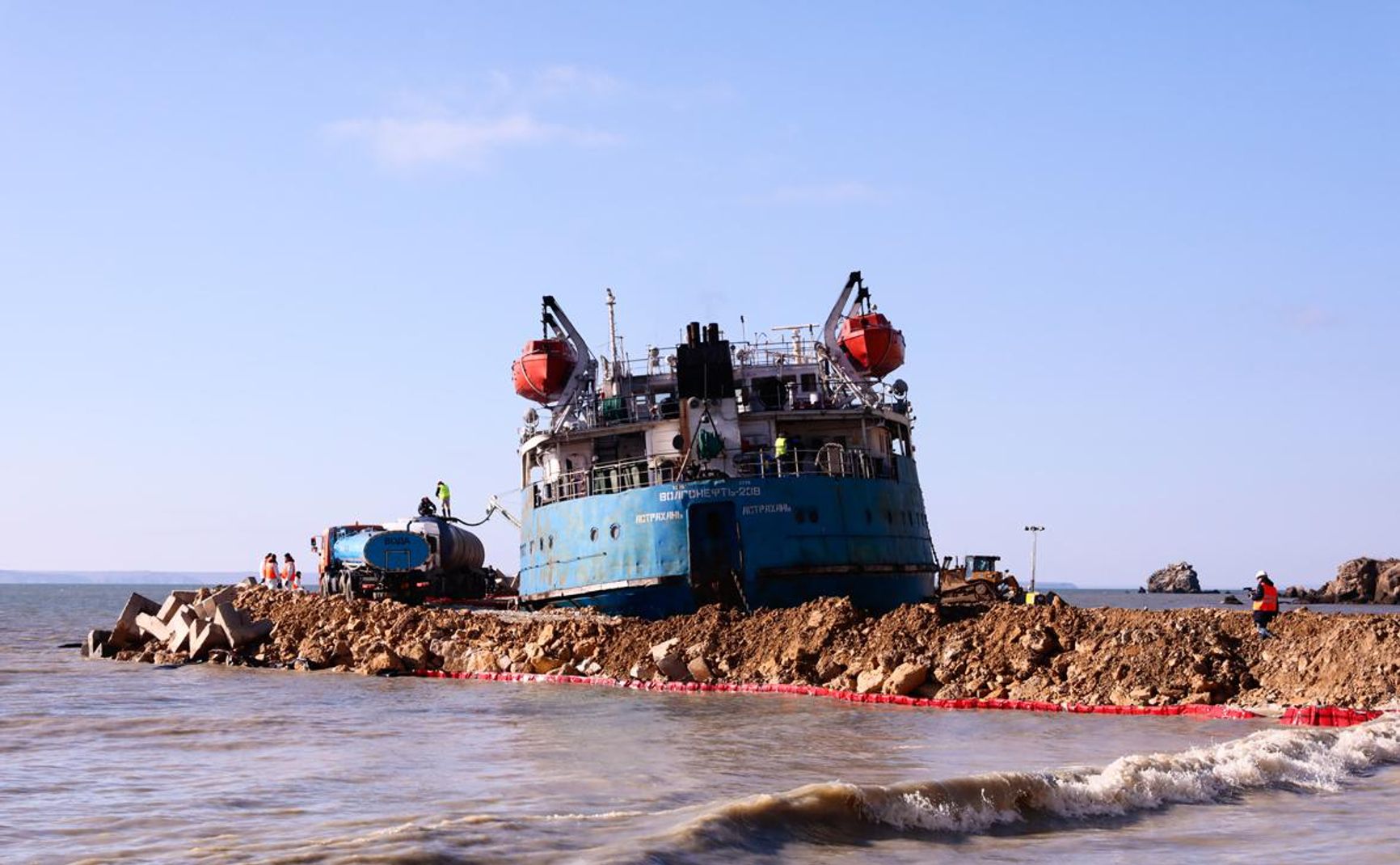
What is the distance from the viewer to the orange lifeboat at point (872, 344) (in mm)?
33875

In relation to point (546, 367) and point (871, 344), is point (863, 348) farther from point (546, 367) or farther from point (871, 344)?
point (546, 367)

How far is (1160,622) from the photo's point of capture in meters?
22.8

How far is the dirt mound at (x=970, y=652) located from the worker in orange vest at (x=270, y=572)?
15.6 meters

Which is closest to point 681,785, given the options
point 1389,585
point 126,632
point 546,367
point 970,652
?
point 970,652

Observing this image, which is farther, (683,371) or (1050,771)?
(683,371)

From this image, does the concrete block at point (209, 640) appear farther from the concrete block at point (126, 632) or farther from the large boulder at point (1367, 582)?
the large boulder at point (1367, 582)

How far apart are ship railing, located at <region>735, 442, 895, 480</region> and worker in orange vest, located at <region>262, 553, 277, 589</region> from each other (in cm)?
1960

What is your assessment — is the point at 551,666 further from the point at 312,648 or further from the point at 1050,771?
the point at 1050,771

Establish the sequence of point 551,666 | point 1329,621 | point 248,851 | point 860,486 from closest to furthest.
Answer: point 248,851 < point 1329,621 < point 551,666 < point 860,486

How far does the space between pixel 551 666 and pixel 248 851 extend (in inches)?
634

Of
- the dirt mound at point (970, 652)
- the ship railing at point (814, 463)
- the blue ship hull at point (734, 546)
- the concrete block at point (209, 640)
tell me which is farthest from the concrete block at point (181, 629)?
the ship railing at point (814, 463)

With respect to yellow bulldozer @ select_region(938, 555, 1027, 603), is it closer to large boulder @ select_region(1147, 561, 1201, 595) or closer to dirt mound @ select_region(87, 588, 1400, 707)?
dirt mound @ select_region(87, 588, 1400, 707)

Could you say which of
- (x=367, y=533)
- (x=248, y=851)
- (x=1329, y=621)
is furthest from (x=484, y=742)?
(x=367, y=533)

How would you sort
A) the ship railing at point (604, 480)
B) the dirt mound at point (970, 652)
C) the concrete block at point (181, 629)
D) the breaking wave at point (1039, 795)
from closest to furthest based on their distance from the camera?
the breaking wave at point (1039, 795), the dirt mound at point (970, 652), the ship railing at point (604, 480), the concrete block at point (181, 629)
